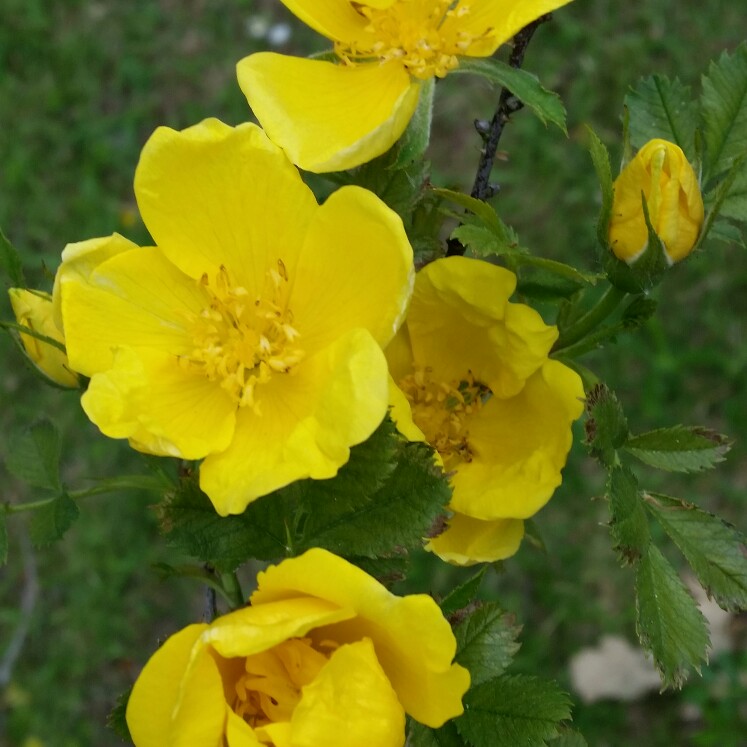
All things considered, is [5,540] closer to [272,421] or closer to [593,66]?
[272,421]

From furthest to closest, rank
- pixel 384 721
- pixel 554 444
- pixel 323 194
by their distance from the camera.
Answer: pixel 323 194 < pixel 554 444 < pixel 384 721

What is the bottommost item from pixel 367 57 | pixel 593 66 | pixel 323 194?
pixel 593 66

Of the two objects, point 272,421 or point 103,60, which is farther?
point 103,60

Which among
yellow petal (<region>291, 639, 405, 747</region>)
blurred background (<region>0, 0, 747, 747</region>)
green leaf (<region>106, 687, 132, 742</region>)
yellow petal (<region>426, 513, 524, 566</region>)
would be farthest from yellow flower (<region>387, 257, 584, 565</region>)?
blurred background (<region>0, 0, 747, 747</region>)

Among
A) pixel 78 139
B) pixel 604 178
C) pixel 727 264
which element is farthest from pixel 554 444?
pixel 78 139

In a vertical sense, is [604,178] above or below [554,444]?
above

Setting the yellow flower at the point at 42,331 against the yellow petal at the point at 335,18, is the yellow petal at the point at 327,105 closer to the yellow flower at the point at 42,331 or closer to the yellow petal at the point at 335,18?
the yellow petal at the point at 335,18
